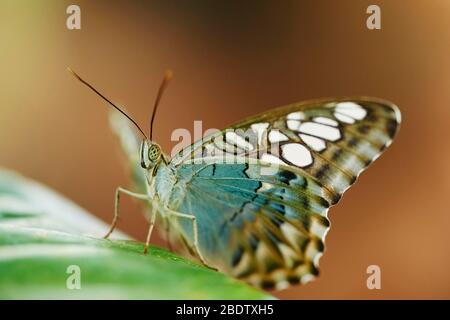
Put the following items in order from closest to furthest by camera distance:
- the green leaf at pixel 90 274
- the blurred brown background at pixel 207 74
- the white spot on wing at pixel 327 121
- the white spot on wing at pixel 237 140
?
the green leaf at pixel 90 274 → the white spot on wing at pixel 237 140 → the white spot on wing at pixel 327 121 → the blurred brown background at pixel 207 74

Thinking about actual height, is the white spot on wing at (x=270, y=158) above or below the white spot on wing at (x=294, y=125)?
below

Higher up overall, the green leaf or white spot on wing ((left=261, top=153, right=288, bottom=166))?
white spot on wing ((left=261, top=153, right=288, bottom=166))

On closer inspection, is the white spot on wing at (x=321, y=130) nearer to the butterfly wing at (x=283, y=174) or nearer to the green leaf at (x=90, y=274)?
the butterfly wing at (x=283, y=174)

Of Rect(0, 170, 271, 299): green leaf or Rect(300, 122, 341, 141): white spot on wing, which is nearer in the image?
Rect(0, 170, 271, 299): green leaf

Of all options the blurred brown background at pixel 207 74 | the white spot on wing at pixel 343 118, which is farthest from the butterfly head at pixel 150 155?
the blurred brown background at pixel 207 74

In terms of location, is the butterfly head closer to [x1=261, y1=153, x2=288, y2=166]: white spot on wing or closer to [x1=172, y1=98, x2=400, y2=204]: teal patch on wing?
[x1=172, y1=98, x2=400, y2=204]: teal patch on wing

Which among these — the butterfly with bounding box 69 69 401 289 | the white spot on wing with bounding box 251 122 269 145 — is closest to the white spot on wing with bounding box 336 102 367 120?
the butterfly with bounding box 69 69 401 289

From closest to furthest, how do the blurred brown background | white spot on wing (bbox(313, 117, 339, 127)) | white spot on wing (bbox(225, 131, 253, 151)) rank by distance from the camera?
white spot on wing (bbox(225, 131, 253, 151))
white spot on wing (bbox(313, 117, 339, 127))
the blurred brown background

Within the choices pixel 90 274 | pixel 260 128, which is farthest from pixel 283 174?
pixel 90 274
